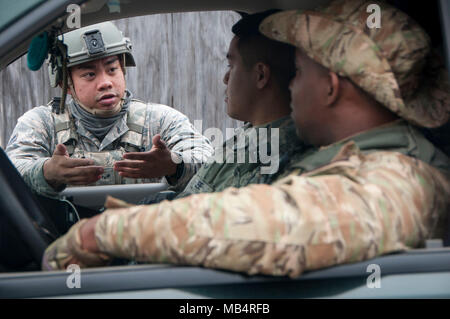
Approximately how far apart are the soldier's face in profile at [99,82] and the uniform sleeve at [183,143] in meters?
0.30

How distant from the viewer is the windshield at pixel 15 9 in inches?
49.1

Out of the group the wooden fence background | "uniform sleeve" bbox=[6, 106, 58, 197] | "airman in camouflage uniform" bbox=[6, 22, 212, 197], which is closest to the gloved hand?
"uniform sleeve" bbox=[6, 106, 58, 197]

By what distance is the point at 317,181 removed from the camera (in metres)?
1.23

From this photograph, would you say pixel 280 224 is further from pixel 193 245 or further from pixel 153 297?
pixel 153 297

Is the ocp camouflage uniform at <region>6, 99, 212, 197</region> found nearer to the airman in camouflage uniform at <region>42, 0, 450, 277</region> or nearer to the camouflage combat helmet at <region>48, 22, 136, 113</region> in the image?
the camouflage combat helmet at <region>48, 22, 136, 113</region>

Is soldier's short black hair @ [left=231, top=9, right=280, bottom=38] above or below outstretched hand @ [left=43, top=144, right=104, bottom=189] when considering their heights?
above

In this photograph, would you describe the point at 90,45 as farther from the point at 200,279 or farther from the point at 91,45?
the point at 200,279

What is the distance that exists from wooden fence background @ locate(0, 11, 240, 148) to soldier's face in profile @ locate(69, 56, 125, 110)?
4.73ft

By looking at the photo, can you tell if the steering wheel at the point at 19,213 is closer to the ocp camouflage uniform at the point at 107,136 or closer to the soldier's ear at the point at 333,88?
the soldier's ear at the point at 333,88

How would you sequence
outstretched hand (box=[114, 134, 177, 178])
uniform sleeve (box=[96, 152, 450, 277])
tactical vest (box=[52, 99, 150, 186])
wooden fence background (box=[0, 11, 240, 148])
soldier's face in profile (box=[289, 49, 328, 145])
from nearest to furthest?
1. uniform sleeve (box=[96, 152, 450, 277])
2. soldier's face in profile (box=[289, 49, 328, 145])
3. outstretched hand (box=[114, 134, 177, 178])
4. tactical vest (box=[52, 99, 150, 186])
5. wooden fence background (box=[0, 11, 240, 148])

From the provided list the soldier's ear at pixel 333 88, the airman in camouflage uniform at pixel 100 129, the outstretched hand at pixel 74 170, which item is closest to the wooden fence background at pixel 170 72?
the airman in camouflage uniform at pixel 100 129

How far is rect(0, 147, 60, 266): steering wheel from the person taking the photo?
1500mm
